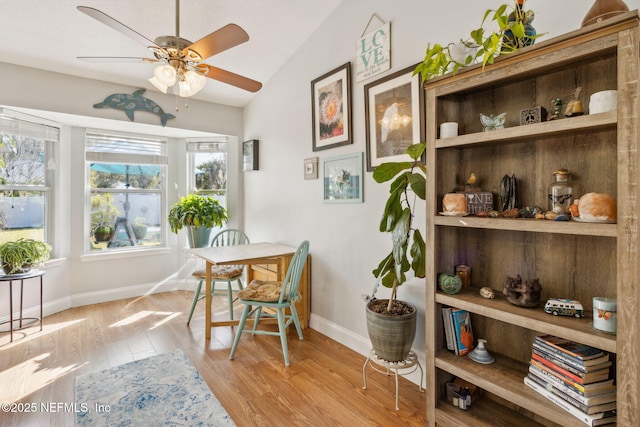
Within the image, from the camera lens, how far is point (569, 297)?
1.47m

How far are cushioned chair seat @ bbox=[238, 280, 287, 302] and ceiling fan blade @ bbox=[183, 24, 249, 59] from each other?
5.58 feet

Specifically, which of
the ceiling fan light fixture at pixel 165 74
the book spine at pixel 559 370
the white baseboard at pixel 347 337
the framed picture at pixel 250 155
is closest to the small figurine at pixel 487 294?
the book spine at pixel 559 370

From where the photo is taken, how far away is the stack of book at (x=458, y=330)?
1699mm

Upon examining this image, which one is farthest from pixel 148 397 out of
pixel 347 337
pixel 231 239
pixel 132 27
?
pixel 132 27

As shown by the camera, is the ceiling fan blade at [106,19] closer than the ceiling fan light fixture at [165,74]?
Yes

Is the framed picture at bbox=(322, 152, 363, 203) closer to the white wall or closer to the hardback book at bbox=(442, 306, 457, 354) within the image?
the white wall

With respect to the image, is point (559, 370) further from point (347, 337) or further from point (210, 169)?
point (210, 169)

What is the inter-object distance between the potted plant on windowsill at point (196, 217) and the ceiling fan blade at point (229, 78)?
183 cm

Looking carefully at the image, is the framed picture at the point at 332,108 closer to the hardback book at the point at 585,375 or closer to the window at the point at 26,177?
the hardback book at the point at 585,375

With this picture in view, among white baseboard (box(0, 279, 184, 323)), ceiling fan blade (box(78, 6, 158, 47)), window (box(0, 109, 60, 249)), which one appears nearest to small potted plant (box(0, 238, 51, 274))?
window (box(0, 109, 60, 249))

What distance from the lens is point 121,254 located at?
13.0ft

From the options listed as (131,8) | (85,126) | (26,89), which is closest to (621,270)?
(131,8)

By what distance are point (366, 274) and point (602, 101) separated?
1.77 m

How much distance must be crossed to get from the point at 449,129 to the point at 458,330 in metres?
1.06
